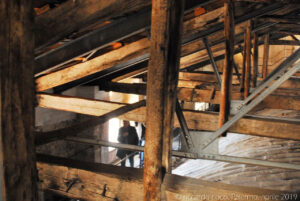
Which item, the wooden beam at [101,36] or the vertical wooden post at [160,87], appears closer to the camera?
the vertical wooden post at [160,87]

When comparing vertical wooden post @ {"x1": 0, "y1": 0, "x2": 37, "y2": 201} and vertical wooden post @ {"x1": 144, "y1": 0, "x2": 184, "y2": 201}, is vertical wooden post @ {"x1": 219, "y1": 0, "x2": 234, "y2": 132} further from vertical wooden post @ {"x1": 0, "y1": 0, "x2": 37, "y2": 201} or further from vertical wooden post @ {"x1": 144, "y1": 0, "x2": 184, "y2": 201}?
vertical wooden post @ {"x1": 0, "y1": 0, "x2": 37, "y2": 201}

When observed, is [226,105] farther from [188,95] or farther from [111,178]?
[188,95]

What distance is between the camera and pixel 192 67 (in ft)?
32.3

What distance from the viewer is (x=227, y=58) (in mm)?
3660

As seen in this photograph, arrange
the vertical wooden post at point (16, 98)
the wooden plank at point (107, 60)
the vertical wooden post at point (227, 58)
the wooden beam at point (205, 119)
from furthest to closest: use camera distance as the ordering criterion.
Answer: the wooden plank at point (107, 60), the vertical wooden post at point (227, 58), the wooden beam at point (205, 119), the vertical wooden post at point (16, 98)

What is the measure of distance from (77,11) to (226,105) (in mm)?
2667

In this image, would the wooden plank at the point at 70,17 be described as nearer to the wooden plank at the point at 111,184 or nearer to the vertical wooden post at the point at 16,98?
the vertical wooden post at the point at 16,98

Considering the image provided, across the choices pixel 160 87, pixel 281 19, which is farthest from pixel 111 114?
pixel 281 19

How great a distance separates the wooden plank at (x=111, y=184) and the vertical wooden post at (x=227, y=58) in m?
1.90

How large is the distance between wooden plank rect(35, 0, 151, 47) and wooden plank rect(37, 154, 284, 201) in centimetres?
110

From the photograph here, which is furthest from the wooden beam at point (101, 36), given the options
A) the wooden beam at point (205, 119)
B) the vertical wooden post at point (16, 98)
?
the vertical wooden post at point (16, 98)

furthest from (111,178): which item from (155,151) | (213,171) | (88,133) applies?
(88,133)

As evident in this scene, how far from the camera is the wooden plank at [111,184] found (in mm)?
1896

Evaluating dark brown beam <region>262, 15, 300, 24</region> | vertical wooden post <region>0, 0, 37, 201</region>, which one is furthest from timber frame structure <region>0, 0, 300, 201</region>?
dark brown beam <region>262, 15, 300, 24</region>
